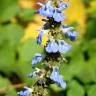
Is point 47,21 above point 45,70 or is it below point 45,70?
above

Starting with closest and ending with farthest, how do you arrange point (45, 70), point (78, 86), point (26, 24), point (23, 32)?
point (45, 70) → point (78, 86) → point (23, 32) → point (26, 24)

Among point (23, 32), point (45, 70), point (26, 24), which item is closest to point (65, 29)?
point (45, 70)

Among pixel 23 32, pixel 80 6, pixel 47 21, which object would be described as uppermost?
pixel 80 6

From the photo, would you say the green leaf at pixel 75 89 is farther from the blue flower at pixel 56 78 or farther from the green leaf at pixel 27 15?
the green leaf at pixel 27 15

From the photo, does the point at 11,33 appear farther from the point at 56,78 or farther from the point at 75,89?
the point at 56,78

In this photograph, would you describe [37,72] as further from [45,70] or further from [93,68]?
[93,68]

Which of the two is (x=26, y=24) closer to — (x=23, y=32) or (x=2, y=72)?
(x=23, y=32)

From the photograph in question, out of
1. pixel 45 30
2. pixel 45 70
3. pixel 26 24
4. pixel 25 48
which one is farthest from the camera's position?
pixel 26 24

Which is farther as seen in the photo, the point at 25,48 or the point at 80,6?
the point at 80,6
